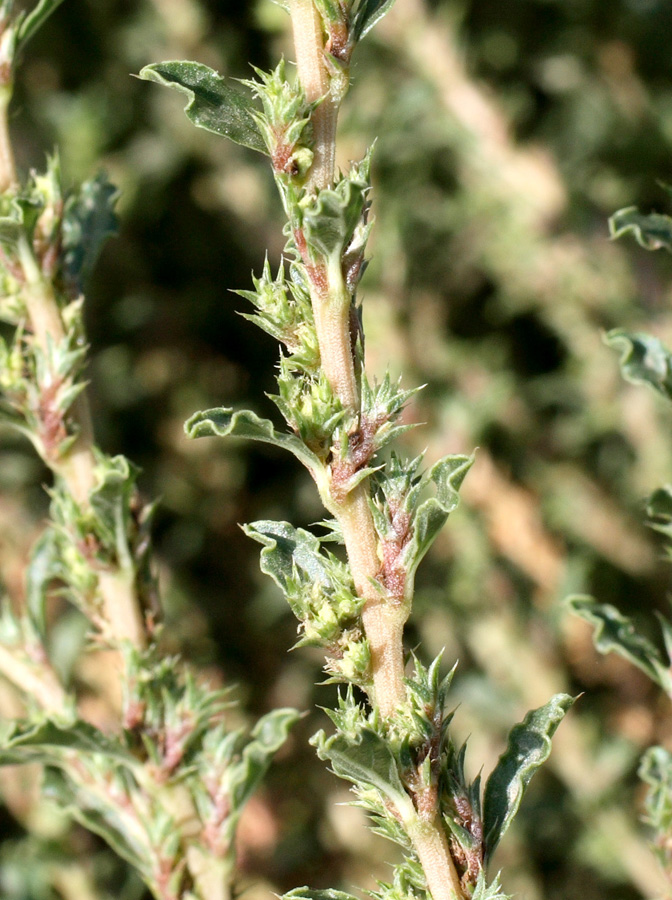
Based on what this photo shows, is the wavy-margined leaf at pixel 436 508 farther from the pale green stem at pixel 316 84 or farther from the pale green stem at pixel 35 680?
the pale green stem at pixel 35 680

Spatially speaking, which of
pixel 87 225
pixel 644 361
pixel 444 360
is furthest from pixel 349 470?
pixel 444 360

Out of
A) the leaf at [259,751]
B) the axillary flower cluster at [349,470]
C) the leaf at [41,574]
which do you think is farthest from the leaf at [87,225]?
the leaf at [259,751]

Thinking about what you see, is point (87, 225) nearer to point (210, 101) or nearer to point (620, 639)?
point (210, 101)

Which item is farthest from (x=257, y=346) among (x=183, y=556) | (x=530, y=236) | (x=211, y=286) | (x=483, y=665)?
(x=483, y=665)

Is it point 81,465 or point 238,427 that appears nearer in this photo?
point 238,427

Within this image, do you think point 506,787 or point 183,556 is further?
point 183,556

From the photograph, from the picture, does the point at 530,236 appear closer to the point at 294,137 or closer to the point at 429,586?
the point at 429,586
